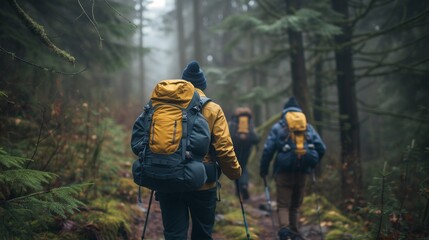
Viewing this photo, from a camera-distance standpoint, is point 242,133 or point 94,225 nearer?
point 94,225

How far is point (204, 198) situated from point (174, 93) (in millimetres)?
1267

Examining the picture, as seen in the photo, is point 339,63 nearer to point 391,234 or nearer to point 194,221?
point 391,234

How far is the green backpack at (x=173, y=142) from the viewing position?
3453mm

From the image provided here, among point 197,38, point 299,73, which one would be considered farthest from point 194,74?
point 197,38

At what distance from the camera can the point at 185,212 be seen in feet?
12.8

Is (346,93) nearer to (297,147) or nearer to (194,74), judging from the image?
(297,147)

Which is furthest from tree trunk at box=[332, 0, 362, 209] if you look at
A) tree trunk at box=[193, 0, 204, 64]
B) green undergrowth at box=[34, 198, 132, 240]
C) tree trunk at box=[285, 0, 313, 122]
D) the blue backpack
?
tree trunk at box=[193, 0, 204, 64]

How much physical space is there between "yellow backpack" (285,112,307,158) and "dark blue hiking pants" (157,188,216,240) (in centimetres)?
232

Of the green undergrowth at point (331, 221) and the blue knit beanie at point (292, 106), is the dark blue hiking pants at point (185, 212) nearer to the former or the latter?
the green undergrowth at point (331, 221)

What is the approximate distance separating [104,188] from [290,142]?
142 inches

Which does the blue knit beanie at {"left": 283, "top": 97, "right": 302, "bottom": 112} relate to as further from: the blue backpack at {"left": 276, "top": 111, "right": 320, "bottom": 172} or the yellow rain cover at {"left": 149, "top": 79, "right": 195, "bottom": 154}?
the yellow rain cover at {"left": 149, "top": 79, "right": 195, "bottom": 154}

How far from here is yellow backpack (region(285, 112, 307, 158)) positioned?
577 cm

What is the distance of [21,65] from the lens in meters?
7.42

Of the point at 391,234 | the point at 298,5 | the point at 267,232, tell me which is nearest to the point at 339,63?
the point at 298,5
